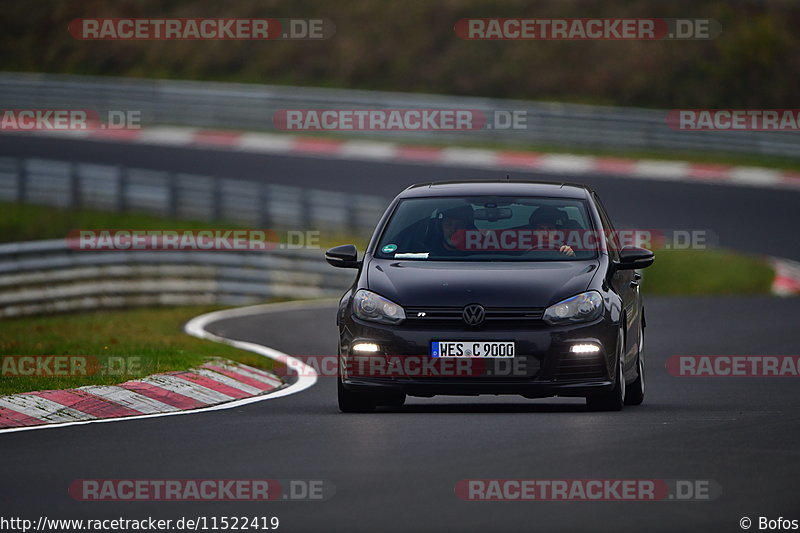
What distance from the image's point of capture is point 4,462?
30.7 ft

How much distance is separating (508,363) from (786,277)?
1605cm

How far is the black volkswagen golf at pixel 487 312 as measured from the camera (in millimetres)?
11062

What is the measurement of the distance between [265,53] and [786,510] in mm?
43159

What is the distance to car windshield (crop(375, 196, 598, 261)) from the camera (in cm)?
1194

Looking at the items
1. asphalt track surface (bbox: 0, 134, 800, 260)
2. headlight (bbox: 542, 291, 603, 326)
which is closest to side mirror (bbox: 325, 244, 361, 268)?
headlight (bbox: 542, 291, 603, 326)

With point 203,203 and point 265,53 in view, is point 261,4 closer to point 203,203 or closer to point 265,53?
point 265,53

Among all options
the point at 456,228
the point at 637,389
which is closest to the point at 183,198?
the point at 637,389

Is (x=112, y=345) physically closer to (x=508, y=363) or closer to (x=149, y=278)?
(x=508, y=363)

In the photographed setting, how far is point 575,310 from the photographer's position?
11.2 m

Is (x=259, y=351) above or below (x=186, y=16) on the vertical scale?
below

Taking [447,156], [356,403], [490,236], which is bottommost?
[356,403]

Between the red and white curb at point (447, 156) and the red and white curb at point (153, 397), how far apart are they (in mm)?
22452

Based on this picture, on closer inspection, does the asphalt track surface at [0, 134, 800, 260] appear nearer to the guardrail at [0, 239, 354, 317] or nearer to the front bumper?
the guardrail at [0, 239, 354, 317]

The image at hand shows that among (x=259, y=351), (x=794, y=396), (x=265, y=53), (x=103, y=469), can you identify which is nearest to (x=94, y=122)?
(x=265, y=53)
